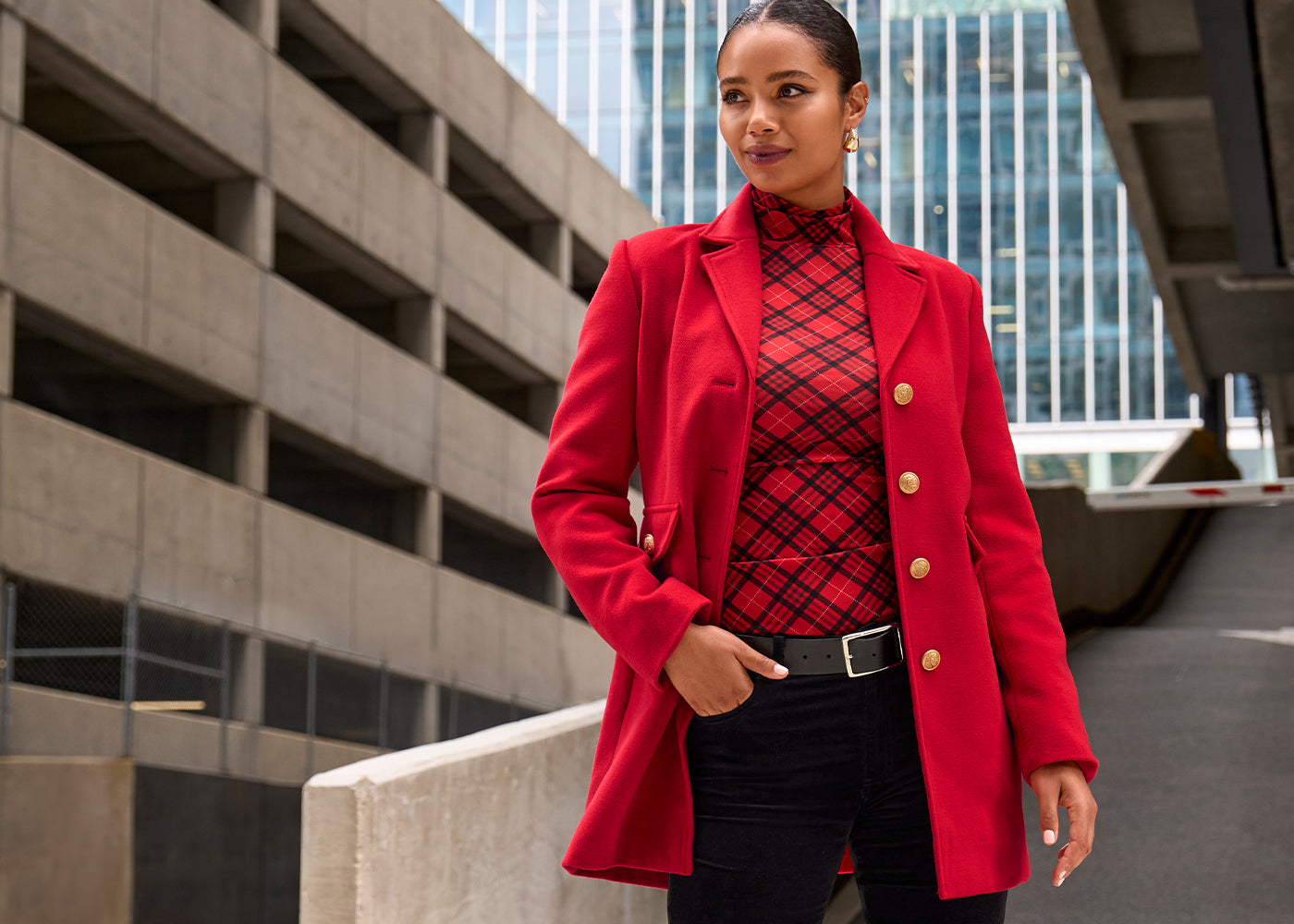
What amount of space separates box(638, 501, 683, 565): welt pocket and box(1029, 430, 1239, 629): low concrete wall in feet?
18.5

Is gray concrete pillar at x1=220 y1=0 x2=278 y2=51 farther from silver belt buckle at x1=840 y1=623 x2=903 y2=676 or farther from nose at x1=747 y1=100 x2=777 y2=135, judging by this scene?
silver belt buckle at x1=840 y1=623 x2=903 y2=676

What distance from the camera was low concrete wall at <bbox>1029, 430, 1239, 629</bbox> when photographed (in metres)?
10.2

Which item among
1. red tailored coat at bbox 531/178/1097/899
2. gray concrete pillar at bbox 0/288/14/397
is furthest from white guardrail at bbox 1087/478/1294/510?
red tailored coat at bbox 531/178/1097/899

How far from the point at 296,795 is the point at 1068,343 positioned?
4341 cm

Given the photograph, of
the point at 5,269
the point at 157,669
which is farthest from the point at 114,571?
the point at 5,269

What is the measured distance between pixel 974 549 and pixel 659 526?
0.50 metres

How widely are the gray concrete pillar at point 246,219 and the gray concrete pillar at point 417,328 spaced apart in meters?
4.81

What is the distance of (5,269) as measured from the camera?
50.1 ft

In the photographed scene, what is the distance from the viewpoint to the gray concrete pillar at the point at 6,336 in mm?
15039

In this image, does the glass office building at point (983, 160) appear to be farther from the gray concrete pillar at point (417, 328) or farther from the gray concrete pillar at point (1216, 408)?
the gray concrete pillar at point (417, 328)

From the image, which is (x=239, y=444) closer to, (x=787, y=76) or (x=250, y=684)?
(x=250, y=684)

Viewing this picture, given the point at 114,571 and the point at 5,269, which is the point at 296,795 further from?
the point at 5,269

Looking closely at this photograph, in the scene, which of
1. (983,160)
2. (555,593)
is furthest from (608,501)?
(983,160)

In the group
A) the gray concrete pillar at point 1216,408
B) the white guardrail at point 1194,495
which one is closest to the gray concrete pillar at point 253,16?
the white guardrail at point 1194,495
